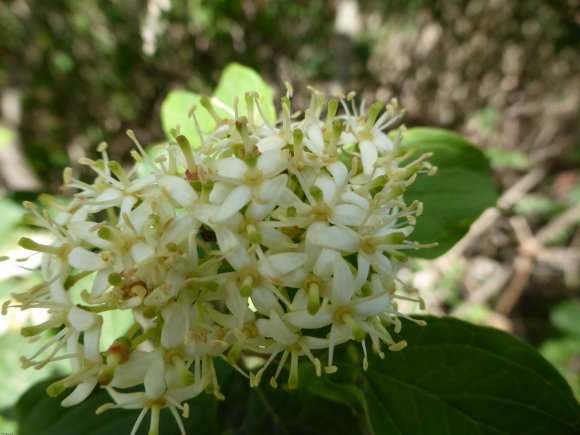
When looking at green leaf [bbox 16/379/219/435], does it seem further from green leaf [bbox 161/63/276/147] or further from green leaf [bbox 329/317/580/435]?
green leaf [bbox 161/63/276/147]

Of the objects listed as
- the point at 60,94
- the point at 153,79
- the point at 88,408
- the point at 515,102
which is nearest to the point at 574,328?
the point at 515,102

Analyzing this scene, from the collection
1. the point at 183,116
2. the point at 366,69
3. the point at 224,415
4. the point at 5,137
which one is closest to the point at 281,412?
the point at 224,415

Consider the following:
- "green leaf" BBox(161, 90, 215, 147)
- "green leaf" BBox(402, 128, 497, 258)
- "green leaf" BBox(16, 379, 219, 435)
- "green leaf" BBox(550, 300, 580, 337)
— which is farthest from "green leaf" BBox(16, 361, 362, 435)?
"green leaf" BBox(550, 300, 580, 337)

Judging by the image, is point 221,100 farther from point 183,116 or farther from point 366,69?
point 366,69

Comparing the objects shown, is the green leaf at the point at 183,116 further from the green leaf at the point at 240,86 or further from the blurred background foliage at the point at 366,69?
the blurred background foliage at the point at 366,69

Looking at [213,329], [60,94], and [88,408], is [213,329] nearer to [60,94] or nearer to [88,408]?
[88,408]

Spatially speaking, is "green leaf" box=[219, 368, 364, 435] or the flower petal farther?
"green leaf" box=[219, 368, 364, 435]
